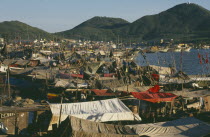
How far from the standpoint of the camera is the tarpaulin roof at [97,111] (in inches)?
624

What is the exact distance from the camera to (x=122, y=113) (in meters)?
16.4

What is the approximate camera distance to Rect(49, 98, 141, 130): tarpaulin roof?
15859 millimetres

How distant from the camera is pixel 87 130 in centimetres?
1227

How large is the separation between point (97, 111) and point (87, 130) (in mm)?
4365

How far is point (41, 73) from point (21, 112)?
16.0 meters

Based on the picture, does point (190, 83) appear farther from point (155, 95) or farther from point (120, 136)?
point (120, 136)

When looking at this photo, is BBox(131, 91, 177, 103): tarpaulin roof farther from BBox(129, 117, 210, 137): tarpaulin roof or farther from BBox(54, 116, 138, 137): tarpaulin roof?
BBox(54, 116, 138, 137): tarpaulin roof

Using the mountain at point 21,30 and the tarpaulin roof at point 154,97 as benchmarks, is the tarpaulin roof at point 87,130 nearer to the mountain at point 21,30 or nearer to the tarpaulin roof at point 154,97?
the tarpaulin roof at point 154,97

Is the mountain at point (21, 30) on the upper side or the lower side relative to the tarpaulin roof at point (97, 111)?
upper

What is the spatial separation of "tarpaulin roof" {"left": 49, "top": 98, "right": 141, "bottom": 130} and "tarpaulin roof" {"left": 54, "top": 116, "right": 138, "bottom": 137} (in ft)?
8.62

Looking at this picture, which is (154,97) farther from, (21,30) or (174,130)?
(21,30)

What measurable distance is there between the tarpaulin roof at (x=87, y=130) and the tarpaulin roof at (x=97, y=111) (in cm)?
263

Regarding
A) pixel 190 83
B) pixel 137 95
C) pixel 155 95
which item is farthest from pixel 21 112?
pixel 190 83

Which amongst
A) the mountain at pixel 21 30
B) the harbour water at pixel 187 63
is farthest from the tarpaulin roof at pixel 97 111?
the mountain at pixel 21 30
